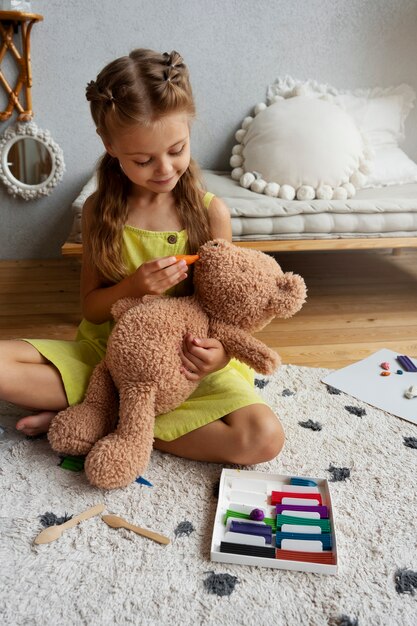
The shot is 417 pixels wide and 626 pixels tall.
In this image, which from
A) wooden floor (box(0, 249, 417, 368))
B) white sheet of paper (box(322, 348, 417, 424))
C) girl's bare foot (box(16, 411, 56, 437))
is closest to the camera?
girl's bare foot (box(16, 411, 56, 437))

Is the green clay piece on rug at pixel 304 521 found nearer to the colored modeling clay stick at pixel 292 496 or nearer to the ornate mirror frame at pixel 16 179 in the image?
the colored modeling clay stick at pixel 292 496

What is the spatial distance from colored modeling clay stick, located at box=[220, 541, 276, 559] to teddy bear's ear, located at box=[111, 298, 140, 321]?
45cm

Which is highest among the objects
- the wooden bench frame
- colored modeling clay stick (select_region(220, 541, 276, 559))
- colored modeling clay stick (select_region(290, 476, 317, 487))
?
the wooden bench frame

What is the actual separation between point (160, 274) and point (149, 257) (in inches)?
6.9

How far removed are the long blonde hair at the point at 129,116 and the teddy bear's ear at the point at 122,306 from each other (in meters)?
0.12

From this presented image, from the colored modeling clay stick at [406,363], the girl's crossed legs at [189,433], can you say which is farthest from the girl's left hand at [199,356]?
the colored modeling clay stick at [406,363]

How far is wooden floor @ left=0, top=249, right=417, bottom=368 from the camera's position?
66.7 inches

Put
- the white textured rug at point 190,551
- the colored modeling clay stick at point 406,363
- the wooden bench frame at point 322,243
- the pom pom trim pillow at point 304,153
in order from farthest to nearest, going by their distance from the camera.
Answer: the pom pom trim pillow at point 304,153
the wooden bench frame at point 322,243
the colored modeling clay stick at point 406,363
the white textured rug at point 190,551

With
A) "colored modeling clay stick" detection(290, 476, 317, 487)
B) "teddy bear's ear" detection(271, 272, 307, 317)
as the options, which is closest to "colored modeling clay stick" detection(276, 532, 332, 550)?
"colored modeling clay stick" detection(290, 476, 317, 487)

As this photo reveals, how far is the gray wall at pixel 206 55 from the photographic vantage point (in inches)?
86.4

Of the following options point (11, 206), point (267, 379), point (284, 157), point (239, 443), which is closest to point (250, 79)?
point (284, 157)

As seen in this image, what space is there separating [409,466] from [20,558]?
28.7 inches

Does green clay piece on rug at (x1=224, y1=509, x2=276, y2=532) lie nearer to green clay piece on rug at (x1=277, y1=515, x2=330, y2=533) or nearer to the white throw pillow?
green clay piece on rug at (x1=277, y1=515, x2=330, y2=533)

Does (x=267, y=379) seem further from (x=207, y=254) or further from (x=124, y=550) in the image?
(x=124, y=550)
